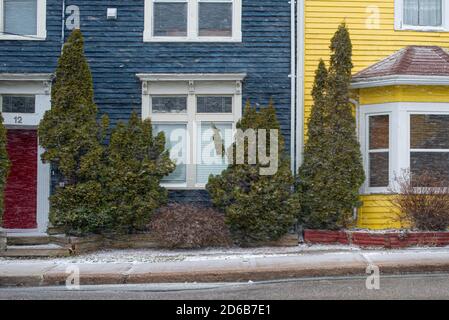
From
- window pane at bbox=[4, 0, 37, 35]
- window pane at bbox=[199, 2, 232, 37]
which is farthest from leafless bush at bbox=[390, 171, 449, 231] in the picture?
window pane at bbox=[4, 0, 37, 35]

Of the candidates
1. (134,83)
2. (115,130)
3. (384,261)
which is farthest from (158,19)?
(384,261)

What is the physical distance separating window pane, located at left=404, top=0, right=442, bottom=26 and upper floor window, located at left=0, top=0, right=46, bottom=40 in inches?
296

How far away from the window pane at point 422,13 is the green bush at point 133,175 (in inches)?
229

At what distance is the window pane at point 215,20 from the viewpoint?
1631 cm

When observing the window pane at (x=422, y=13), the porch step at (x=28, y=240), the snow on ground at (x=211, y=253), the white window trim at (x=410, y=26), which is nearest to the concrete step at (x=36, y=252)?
the snow on ground at (x=211, y=253)

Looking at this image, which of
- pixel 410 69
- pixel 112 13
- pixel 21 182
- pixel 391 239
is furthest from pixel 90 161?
pixel 410 69

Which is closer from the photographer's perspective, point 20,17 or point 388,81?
point 388,81

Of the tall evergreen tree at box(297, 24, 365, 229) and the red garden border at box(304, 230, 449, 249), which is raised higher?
the tall evergreen tree at box(297, 24, 365, 229)

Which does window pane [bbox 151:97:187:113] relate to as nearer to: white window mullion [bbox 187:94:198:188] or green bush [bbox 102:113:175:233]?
white window mullion [bbox 187:94:198:188]

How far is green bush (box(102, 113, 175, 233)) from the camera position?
1479 centimetres

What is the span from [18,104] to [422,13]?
336 inches

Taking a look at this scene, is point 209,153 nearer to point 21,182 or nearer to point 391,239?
point 21,182

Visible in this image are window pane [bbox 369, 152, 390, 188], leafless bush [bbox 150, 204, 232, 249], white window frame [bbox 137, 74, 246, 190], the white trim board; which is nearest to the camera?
leafless bush [bbox 150, 204, 232, 249]

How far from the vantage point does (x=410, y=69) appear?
1541 cm
